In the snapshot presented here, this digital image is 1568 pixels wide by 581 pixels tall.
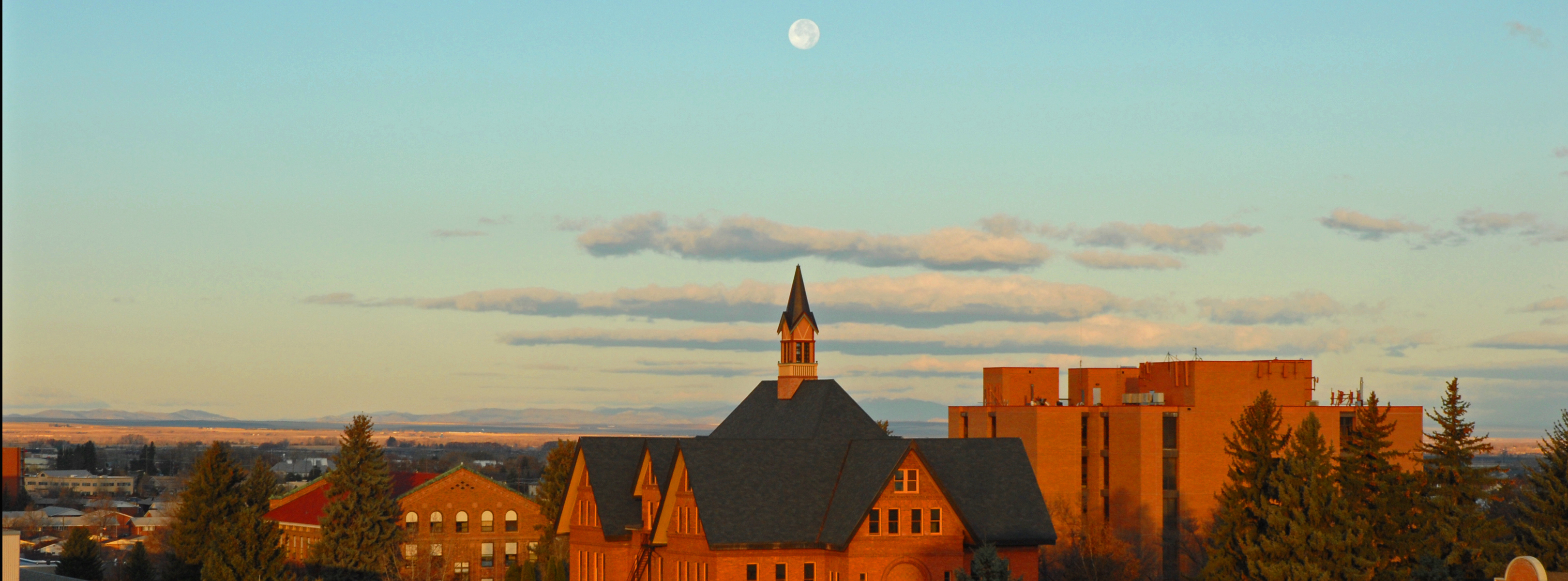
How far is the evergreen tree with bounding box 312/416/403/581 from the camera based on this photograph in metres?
98.7

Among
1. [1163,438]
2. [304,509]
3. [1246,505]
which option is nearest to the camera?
[1246,505]

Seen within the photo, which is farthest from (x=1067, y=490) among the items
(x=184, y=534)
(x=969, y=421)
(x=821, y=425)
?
(x=184, y=534)

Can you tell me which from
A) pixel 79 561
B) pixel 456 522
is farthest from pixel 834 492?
pixel 456 522

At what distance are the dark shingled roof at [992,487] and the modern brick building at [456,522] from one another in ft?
201

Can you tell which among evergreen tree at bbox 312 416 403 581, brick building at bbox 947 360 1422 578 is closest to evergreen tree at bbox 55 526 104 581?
evergreen tree at bbox 312 416 403 581

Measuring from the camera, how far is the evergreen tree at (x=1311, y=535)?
61781mm

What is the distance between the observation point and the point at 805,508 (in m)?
71.9

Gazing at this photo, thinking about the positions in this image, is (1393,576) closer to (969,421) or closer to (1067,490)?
(1067,490)

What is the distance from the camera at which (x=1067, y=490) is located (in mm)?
126250

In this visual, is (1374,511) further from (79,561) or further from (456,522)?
(456,522)

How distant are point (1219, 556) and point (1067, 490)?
59940mm

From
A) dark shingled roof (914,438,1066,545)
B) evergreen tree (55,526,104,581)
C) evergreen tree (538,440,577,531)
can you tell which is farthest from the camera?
evergreen tree (538,440,577,531)

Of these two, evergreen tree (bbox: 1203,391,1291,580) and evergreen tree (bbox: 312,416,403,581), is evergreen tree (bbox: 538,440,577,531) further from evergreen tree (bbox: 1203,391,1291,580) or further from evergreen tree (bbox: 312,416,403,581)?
→ evergreen tree (bbox: 1203,391,1291,580)

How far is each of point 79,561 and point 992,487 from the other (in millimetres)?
61365
